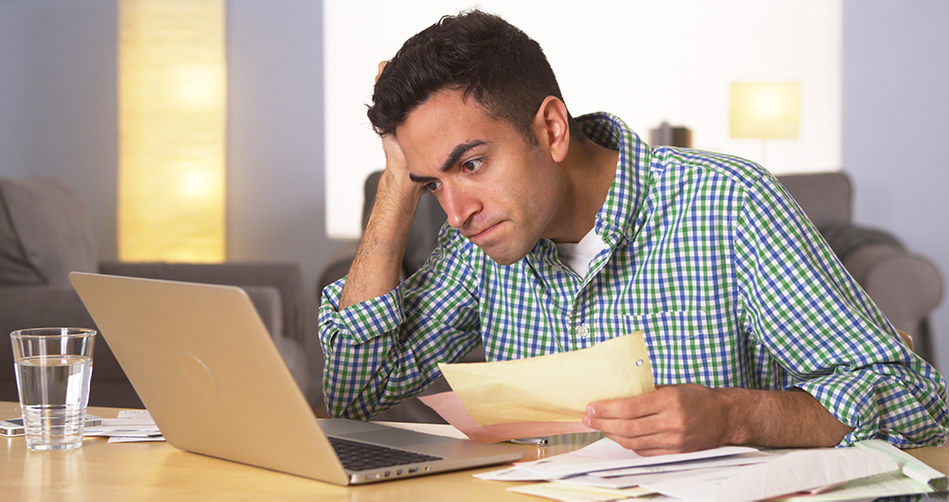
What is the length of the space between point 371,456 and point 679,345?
0.47 meters

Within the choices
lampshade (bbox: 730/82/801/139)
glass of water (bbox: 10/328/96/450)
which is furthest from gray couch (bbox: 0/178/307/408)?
lampshade (bbox: 730/82/801/139)

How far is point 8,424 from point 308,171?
11.1ft

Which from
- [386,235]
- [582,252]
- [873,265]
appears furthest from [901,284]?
[386,235]

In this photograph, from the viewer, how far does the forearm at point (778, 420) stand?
2.70 feet

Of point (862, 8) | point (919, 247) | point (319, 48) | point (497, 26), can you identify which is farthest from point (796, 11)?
point (497, 26)

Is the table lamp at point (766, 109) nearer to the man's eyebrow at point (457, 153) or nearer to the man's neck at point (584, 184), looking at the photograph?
the man's neck at point (584, 184)

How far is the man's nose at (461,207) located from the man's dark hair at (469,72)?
10 centimetres

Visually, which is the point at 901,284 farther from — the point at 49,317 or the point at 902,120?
the point at 49,317

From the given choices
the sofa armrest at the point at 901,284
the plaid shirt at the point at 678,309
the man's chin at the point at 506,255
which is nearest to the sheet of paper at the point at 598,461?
the plaid shirt at the point at 678,309

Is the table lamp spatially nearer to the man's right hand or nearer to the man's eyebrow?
the man's right hand

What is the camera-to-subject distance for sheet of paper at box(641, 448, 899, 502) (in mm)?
607

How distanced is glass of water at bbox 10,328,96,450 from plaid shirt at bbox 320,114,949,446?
38cm

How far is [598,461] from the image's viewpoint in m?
0.73

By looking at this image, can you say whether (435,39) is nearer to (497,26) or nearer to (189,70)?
(497,26)
